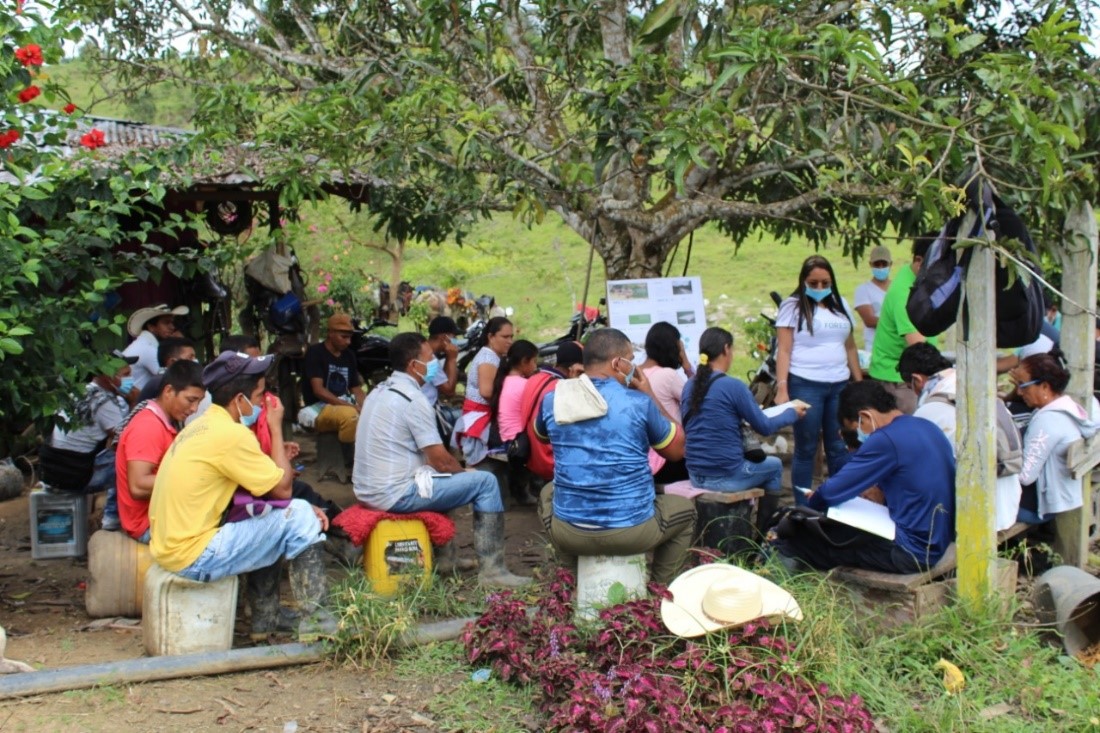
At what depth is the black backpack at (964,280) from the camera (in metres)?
5.00

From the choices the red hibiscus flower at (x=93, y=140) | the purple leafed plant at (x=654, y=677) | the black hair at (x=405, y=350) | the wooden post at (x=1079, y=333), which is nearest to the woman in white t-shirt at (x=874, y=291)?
the wooden post at (x=1079, y=333)

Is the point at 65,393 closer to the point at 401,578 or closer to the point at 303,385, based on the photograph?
the point at 401,578

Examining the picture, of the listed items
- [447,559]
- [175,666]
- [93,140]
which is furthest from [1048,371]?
[93,140]

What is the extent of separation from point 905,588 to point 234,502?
10.6ft

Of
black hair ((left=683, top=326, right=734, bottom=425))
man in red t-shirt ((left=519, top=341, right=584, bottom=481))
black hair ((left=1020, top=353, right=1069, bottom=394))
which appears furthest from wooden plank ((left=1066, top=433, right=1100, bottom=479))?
man in red t-shirt ((left=519, top=341, right=584, bottom=481))

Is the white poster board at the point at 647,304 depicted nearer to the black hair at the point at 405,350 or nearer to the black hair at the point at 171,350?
the black hair at the point at 405,350

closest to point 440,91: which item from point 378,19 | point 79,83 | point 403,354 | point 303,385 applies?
point 403,354

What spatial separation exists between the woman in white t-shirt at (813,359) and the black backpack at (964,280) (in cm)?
209

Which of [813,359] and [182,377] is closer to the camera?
[182,377]

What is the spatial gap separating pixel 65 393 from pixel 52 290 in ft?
2.08

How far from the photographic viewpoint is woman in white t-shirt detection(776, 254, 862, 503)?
7.38 m

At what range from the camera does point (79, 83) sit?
27.5 meters

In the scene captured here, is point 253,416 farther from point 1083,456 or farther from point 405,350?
point 1083,456

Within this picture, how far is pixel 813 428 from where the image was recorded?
291 inches
